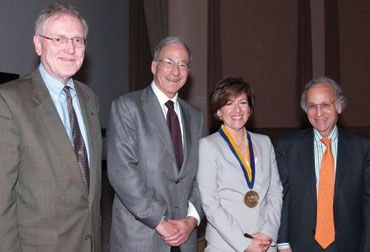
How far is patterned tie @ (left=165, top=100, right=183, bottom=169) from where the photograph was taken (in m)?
2.19

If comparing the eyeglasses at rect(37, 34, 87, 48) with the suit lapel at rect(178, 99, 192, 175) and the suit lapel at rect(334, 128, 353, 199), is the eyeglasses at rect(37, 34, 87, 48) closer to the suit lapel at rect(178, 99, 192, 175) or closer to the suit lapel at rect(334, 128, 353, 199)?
the suit lapel at rect(178, 99, 192, 175)

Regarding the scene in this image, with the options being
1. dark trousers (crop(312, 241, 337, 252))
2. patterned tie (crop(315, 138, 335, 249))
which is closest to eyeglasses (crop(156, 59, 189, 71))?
patterned tie (crop(315, 138, 335, 249))

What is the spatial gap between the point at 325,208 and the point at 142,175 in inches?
49.0

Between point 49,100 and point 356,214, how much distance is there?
2074 mm

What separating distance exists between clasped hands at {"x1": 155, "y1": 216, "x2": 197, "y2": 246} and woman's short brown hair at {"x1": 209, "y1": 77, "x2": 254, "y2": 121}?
83 cm

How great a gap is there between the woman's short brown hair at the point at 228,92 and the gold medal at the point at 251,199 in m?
0.62

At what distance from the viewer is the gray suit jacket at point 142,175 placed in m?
2.01

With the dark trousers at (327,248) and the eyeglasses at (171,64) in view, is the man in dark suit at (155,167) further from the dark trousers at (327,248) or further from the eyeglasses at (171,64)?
the dark trousers at (327,248)

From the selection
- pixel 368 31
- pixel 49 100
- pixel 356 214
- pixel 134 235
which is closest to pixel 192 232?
pixel 134 235

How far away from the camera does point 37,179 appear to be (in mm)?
1617

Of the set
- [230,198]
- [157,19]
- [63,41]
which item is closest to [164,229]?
[230,198]

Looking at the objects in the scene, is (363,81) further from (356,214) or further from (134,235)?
(134,235)

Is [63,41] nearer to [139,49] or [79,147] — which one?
[79,147]

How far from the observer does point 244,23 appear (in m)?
7.62
